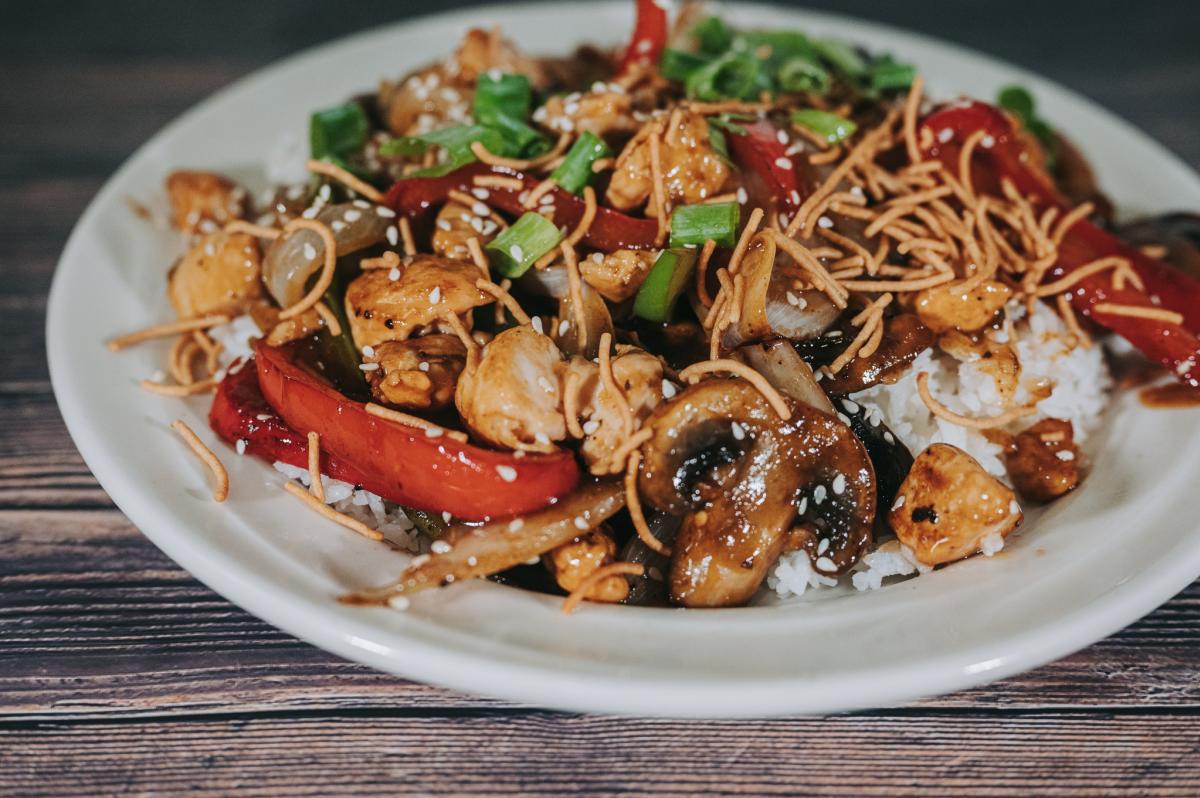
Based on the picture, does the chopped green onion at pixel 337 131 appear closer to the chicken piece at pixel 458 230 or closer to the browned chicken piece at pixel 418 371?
the chicken piece at pixel 458 230

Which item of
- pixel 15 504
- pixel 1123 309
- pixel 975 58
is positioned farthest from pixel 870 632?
pixel 975 58

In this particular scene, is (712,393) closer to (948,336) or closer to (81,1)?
(948,336)

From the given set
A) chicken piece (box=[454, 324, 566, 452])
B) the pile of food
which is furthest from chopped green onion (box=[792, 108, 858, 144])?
chicken piece (box=[454, 324, 566, 452])

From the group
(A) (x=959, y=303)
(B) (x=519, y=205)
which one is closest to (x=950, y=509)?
(A) (x=959, y=303)

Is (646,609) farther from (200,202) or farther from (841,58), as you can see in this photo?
(841,58)

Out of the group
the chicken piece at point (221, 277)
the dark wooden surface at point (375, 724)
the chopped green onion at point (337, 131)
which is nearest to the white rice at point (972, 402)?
the dark wooden surface at point (375, 724)

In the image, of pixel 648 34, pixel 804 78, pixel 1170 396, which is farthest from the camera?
pixel 648 34

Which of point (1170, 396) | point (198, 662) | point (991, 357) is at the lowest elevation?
point (198, 662)

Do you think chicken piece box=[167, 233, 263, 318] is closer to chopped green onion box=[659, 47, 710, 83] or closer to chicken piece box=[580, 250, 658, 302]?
chicken piece box=[580, 250, 658, 302]

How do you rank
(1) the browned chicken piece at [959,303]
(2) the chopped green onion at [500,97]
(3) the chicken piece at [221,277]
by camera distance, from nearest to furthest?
(1) the browned chicken piece at [959,303], (3) the chicken piece at [221,277], (2) the chopped green onion at [500,97]
